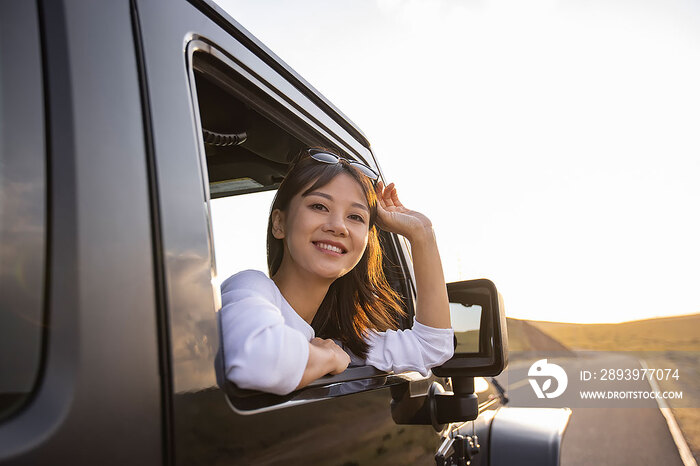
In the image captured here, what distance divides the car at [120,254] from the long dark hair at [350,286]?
55 centimetres

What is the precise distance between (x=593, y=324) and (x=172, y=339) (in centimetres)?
11221

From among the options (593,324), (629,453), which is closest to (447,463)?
(629,453)

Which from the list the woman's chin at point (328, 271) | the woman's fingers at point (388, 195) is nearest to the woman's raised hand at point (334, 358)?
the woman's chin at point (328, 271)

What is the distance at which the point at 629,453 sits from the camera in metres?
13.2

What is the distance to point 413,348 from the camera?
208 cm

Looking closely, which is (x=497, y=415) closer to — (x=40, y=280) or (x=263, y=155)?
(x=263, y=155)

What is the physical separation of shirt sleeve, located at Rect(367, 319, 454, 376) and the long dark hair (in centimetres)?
5

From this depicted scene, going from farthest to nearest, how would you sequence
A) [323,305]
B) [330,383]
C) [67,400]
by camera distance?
[323,305] → [330,383] → [67,400]

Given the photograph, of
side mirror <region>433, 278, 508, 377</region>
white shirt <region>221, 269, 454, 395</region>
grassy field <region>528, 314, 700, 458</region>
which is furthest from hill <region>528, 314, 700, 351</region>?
white shirt <region>221, 269, 454, 395</region>

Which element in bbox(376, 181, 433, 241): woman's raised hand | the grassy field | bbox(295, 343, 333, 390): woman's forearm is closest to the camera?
bbox(295, 343, 333, 390): woman's forearm

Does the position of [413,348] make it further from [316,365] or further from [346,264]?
[316,365]

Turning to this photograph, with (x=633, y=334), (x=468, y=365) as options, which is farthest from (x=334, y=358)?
(x=633, y=334)

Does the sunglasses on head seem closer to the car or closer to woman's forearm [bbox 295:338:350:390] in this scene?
the car

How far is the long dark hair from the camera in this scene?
6.84 ft
